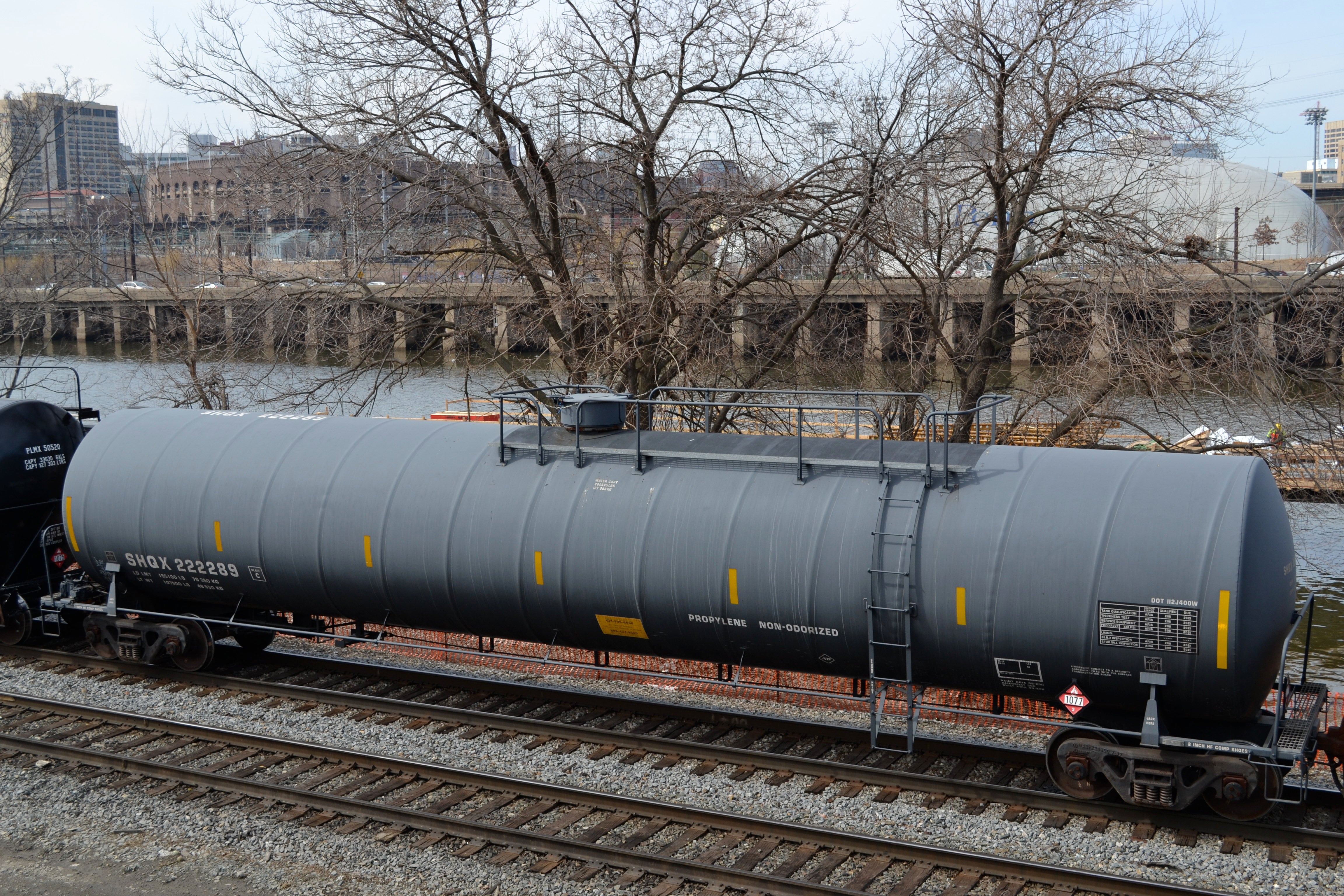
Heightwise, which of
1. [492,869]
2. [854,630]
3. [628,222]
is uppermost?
[628,222]

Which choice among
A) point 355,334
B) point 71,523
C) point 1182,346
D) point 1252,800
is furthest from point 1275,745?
point 355,334

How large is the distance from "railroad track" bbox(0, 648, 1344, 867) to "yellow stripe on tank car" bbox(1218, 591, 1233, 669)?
1.83 m

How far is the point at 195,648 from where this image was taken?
1384 cm

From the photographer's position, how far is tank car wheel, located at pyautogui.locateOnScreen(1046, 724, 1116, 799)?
9.43 m

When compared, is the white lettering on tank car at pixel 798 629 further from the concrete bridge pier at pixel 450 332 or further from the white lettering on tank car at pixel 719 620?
the concrete bridge pier at pixel 450 332

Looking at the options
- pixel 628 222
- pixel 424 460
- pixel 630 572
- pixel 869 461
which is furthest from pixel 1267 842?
pixel 628 222

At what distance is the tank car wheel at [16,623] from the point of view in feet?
48.7

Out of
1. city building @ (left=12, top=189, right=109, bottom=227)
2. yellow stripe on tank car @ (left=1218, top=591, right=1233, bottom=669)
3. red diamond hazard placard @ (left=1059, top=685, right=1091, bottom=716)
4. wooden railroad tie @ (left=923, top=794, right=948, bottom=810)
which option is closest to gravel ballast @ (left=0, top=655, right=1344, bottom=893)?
wooden railroad tie @ (left=923, top=794, right=948, bottom=810)

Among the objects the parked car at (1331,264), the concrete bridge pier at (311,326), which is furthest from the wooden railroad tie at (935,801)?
the concrete bridge pier at (311,326)

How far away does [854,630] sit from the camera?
9.84 meters

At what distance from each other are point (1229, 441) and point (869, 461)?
9.93 m

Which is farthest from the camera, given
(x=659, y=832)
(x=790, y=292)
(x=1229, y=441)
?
(x=790, y=292)

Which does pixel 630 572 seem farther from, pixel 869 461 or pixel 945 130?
pixel 945 130

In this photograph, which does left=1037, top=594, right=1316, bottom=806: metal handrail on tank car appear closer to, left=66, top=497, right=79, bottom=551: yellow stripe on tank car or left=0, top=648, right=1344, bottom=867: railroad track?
left=0, top=648, right=1344, bottom=867: railroad track
